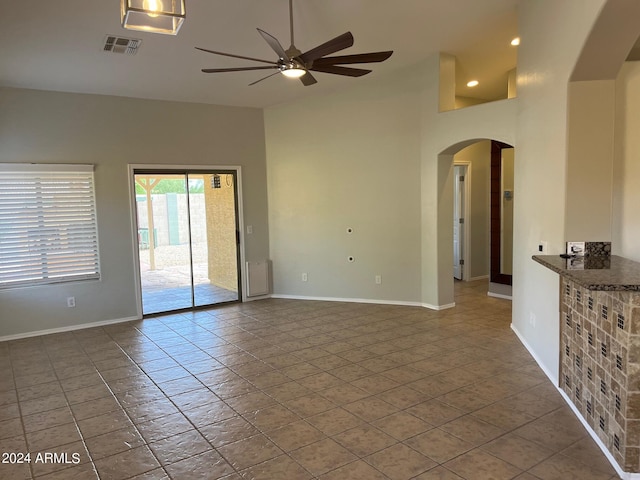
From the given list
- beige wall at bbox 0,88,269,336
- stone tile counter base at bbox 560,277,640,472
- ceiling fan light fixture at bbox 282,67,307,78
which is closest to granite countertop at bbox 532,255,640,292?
stone tile counter base at bbox 560,277,640,472

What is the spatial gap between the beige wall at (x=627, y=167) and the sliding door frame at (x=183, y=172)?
16.5ft

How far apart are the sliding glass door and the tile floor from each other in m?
1.09

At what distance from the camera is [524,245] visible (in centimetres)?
451

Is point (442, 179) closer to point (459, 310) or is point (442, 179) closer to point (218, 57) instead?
point (459, 310)

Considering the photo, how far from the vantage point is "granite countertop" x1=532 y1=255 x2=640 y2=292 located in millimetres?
2326

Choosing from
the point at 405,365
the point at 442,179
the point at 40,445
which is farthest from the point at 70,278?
the point at 442,179

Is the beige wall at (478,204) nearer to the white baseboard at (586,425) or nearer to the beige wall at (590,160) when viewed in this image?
the white baseboard at (586,425)

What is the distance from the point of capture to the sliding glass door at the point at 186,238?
21.1ft

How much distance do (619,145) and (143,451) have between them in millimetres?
4311

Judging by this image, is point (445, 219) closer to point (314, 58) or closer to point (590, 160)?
point (590, 160)

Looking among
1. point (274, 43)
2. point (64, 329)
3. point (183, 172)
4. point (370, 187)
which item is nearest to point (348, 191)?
point (370, 187)

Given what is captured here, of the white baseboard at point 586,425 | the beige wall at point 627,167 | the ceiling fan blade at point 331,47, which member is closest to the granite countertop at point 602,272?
the beige wall at point 627,167

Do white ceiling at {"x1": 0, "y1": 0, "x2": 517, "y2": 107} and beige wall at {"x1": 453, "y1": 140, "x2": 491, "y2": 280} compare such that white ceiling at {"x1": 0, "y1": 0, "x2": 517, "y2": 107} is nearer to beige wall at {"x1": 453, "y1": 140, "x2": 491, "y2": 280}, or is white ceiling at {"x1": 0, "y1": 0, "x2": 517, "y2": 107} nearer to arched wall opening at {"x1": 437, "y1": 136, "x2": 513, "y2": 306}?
arched wall opening at {"x1": 437, "y1": 136, "x2": 513, "y2": 306}

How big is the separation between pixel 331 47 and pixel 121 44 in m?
2.27
